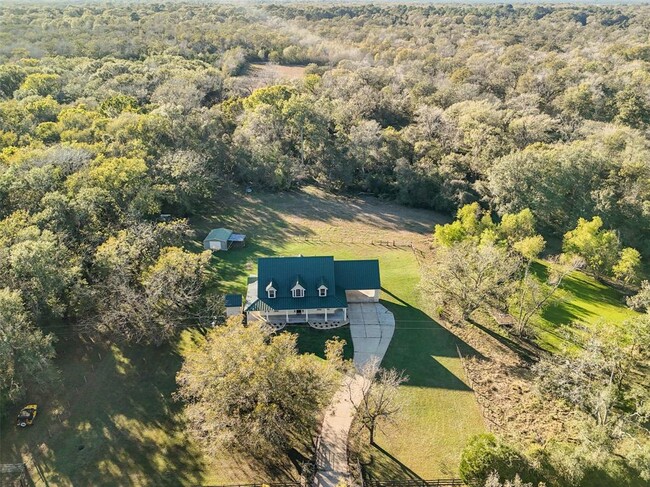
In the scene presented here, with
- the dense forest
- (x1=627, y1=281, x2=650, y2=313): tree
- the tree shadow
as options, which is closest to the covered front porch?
the dense forest

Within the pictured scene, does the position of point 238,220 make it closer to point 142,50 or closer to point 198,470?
point 198,470

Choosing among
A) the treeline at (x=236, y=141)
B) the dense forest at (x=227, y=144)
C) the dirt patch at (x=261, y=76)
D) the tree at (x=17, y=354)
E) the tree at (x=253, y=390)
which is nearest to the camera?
the tree at (x=253, y=390)

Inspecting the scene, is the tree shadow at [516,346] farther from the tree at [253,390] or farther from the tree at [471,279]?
the tree at [253,390]

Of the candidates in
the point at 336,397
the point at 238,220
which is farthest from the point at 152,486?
the point at 238,220

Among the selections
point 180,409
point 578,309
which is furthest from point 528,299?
point 180,409

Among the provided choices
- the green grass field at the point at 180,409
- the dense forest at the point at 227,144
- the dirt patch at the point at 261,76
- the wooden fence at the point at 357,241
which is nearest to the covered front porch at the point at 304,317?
the green grass field at the point at 180,409

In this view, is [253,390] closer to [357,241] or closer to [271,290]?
[271,290]

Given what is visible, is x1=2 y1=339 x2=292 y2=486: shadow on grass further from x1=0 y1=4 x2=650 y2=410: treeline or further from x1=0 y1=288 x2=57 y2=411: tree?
x1=0 y1=4 x2=650 y2=410: treeline
